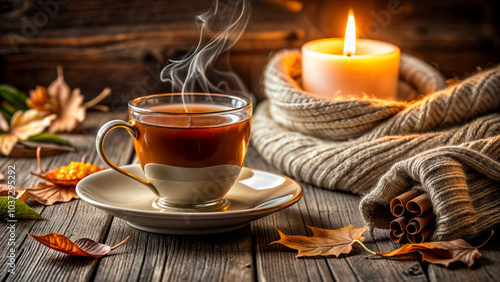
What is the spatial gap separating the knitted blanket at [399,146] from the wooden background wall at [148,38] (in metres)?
0.48

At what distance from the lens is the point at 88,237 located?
817mm

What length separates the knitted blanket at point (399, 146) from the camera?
75cm

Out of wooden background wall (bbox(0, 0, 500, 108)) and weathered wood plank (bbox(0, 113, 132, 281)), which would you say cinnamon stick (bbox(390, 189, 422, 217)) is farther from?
wooden background wall (bbox(0, 0, 500, 108))

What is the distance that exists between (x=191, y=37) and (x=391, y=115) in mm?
797

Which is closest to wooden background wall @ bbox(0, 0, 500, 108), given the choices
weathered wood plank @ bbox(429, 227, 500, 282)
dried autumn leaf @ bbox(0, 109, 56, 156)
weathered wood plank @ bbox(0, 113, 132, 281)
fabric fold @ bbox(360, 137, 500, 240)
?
dried autumn leaf @ bbox(0, 109, 56, 156)

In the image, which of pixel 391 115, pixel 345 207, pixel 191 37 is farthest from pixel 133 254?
pixel 191 37

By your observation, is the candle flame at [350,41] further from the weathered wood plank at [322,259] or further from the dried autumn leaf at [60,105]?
the dried autumn leaf at [60,105]

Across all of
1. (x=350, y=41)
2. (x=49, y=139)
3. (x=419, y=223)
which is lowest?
(x=49, y=139)

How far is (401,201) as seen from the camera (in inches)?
30.7

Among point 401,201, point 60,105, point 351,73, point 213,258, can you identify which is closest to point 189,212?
point 213,258

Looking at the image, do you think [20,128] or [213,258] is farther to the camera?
[20,128]

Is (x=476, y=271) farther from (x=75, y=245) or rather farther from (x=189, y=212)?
(x=75, y=245)

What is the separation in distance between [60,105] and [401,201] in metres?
1.04

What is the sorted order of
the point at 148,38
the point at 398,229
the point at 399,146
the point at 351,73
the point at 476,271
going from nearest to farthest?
the point at 476,271 → the point at 398,229 → the point at 399,146 → the point at 351,73 → the point at 148,38
